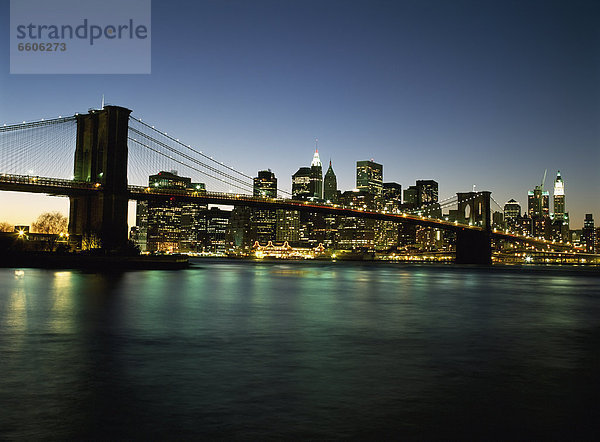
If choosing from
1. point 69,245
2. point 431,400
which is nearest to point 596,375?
point 431,400

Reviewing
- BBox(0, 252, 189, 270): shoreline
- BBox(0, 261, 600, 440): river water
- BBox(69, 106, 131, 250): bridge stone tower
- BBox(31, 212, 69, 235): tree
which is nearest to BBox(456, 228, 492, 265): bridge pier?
BBox(69, 106, 131, 250): bridge stone tower

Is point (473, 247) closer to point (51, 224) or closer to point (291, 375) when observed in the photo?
point (51, 224)

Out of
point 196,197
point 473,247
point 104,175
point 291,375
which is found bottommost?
point 291,375

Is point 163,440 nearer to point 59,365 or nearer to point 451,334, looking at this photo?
point 59,365

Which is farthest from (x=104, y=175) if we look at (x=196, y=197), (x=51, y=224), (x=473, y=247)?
(x=473, y=247)

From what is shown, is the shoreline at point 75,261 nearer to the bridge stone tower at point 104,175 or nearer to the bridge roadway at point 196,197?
the bridge stone tower at point 104,175

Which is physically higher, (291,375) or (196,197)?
(196,197)

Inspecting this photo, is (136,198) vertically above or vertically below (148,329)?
above

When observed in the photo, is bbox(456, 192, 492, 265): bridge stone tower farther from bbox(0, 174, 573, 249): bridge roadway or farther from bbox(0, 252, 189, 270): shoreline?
bbox(0, 252, 189, 270): shoreline
